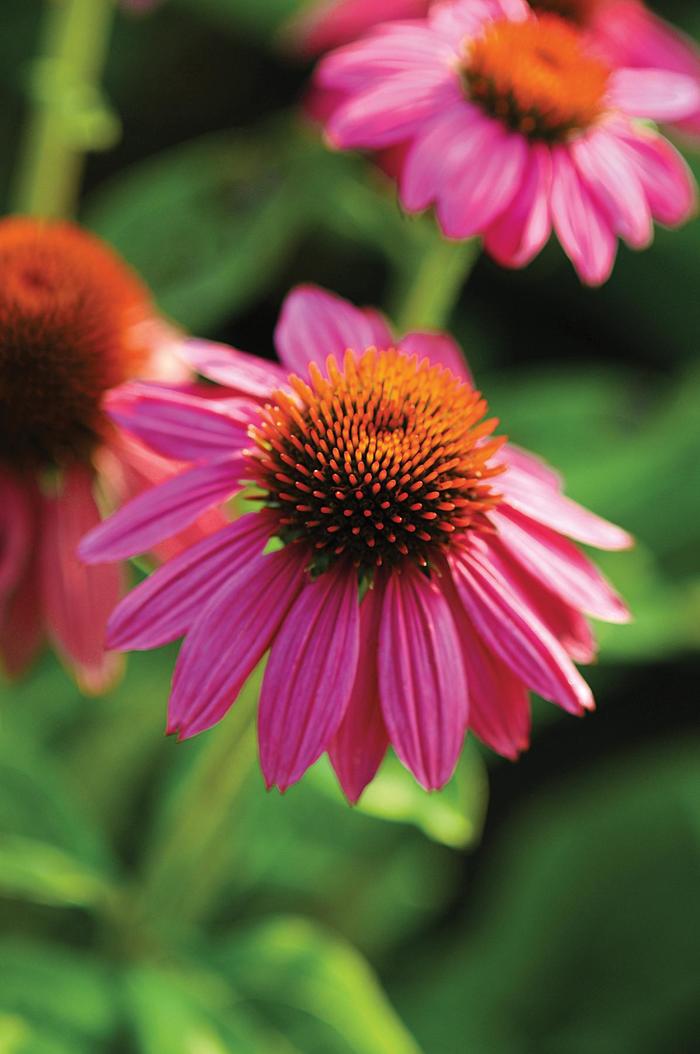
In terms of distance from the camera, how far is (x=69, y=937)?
117 centimetres

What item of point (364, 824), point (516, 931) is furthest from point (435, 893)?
point (364, 824)

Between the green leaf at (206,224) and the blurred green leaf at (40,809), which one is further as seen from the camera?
the green leaf at (206,224)

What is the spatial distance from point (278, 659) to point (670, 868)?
94 centimetres

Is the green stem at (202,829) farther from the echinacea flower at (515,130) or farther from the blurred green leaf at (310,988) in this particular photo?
the echinacea flower at (515,130)

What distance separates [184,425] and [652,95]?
1.60 feet

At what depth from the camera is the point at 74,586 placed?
34.5 inches

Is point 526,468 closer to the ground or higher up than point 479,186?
closer to the ground

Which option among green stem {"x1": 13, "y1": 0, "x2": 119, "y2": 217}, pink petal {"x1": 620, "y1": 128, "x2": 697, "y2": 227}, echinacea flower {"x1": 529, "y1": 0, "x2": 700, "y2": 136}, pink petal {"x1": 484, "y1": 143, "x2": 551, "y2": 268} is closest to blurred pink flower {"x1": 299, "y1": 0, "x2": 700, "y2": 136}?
echinacea flower {"x1": 529, "y1": 0, "x2": 700, "y2": 136}

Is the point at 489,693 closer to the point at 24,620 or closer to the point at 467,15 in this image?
the point at 24,620

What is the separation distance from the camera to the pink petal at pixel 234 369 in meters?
0.74

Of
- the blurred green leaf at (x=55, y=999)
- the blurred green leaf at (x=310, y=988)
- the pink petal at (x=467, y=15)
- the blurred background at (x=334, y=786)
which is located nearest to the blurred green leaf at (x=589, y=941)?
the blurred background at (x=334, y=786)

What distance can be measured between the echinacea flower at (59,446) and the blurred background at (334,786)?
149 mm

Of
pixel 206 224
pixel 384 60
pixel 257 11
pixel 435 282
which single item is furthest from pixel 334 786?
pixel 257 11

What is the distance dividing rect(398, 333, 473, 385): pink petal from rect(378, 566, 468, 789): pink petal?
0.20 meters
